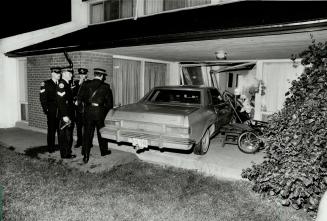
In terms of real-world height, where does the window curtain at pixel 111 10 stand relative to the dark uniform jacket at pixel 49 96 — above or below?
above

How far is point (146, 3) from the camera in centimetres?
977

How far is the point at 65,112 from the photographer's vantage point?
6.16m

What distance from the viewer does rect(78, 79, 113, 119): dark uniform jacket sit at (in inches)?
241

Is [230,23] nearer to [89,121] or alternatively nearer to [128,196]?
[89,121]

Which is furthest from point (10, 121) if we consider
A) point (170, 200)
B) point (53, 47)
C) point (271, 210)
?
point (271, 210)

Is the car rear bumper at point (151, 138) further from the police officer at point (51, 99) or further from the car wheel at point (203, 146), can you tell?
the police officer at point (51, 99)

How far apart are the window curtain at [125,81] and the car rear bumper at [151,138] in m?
2.98

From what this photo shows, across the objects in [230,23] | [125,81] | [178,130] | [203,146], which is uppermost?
[230,23]

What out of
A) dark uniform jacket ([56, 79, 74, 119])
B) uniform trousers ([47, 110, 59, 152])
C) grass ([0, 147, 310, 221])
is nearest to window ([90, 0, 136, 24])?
dark uniform jacket ([56, 79, 74, 119])

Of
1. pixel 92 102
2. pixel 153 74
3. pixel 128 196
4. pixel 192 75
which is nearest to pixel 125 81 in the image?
pixel 153 74

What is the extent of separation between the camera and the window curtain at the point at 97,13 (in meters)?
11.1

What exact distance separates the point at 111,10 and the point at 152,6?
6.56 ft

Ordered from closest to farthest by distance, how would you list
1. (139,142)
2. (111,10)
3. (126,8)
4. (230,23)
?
(230,23), (139,142), (126,8), (111,10)

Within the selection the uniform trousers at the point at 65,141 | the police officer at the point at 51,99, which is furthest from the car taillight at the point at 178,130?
the police officer at the point at 51,99
